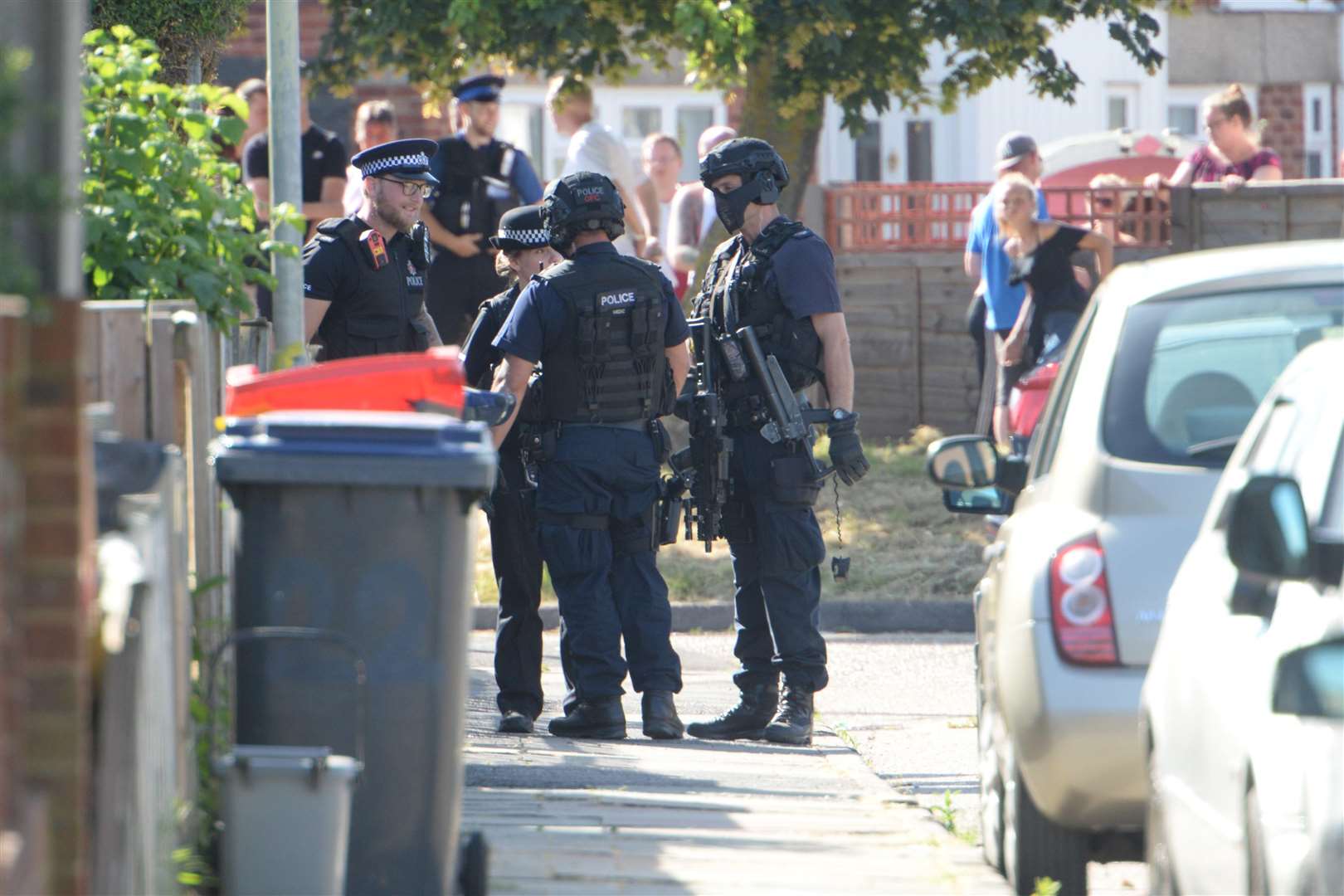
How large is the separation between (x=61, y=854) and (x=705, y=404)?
487 cm

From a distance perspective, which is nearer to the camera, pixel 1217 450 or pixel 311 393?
pixel 311 393

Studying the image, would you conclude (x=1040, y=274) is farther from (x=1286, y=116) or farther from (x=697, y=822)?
(x=1286, y=116)

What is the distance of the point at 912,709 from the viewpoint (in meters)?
9.24

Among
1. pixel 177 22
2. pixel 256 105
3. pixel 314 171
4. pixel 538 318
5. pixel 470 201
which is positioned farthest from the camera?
pixel 256 105

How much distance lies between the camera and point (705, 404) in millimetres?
7945

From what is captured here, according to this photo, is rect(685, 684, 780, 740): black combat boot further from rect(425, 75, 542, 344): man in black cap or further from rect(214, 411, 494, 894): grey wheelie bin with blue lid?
rect(425, 75, 542, 344): man in black cap

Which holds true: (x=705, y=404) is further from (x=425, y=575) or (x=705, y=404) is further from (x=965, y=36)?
(x=965, y=36)

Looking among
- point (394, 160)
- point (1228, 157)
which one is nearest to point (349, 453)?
point (394, 160)

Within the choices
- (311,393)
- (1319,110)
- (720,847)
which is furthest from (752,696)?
(1319,110)

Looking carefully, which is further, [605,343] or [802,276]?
[802,276]

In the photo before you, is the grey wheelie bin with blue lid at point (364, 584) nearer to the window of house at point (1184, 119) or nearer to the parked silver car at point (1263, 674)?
the parked silver car at point (1263, 674)

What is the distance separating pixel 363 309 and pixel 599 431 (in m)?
1.11

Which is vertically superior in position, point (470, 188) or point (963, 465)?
point (470, 188)

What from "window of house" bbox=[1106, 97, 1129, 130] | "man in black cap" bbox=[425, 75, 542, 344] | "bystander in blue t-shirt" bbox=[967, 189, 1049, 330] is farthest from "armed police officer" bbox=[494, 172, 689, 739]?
"window of house" bbox=[1106, 97, 1129, 130]
